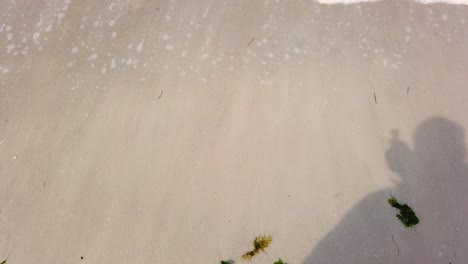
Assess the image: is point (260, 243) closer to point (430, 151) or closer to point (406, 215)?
point (406, 215)

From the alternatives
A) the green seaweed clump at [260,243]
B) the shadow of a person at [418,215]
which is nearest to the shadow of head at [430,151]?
the shadow of a person at [418,215]

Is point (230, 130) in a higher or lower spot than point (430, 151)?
higher

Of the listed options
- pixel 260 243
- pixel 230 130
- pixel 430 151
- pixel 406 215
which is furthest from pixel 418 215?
pixel 230 130

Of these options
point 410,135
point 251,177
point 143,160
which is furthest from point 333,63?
point 143,160

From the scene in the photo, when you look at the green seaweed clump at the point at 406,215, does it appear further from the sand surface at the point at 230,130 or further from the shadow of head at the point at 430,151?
the shadow of head at the point at 430,151

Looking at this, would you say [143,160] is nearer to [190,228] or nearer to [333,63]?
[190,228]

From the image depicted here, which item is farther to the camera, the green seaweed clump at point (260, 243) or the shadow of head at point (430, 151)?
the shadow of head at point (430, 151)
